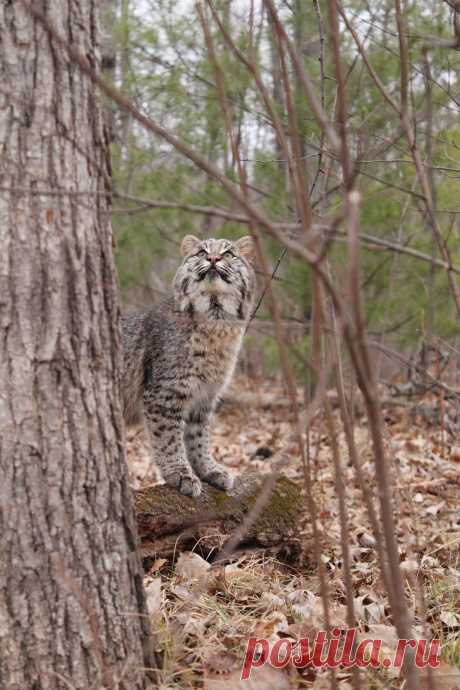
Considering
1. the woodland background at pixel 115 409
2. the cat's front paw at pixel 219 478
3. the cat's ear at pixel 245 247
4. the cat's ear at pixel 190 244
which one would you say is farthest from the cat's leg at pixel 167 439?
the cat's ear at pixel 245 247

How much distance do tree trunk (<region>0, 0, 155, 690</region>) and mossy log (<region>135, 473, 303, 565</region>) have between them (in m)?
1.49

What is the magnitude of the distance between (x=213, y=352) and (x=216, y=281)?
507 millimetres

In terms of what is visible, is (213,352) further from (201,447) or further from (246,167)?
(246,167)


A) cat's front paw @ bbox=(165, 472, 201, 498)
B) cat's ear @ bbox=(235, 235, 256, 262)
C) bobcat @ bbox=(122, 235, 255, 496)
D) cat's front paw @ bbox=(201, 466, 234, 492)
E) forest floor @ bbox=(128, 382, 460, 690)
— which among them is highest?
cat's ear @ bbox=(235, 235, 256, 262)

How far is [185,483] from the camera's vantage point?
4.10 m

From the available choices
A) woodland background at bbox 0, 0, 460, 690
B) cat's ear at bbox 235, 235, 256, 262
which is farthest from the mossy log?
cat's ear at bbox 235, 235, 256, 262

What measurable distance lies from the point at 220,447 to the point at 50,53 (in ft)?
19.2

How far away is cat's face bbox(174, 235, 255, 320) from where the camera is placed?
4711mm

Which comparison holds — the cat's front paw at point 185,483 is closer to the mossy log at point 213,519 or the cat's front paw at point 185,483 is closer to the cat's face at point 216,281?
the mossy log at point 213,519

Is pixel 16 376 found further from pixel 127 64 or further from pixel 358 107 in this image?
pixel 127 64

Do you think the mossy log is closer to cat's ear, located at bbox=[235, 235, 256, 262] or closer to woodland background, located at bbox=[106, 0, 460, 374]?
cat's ear, located at bbox=[235, 235, 256, 262]

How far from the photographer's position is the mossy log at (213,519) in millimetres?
3621

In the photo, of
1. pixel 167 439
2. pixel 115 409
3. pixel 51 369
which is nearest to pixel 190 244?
pixel 167 439

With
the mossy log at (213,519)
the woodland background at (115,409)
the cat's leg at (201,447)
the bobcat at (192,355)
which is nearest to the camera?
the woodland background at (115,409)
